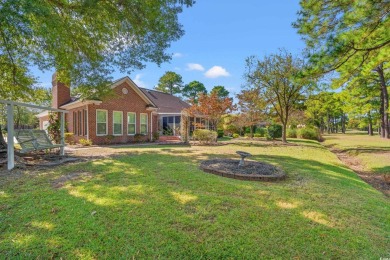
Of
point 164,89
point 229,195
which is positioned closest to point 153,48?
point 229,195

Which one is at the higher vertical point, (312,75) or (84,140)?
(312,75)

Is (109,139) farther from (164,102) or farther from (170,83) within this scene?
(170,83)

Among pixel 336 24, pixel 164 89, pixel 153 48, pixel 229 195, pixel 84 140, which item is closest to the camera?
pixel 229 195

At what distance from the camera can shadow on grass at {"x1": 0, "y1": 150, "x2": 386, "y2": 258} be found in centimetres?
260

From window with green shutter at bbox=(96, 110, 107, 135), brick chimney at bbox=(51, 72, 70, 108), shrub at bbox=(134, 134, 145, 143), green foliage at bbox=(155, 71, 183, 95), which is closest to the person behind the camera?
window with green shutter at bbox=(96, 110, 107, 135)

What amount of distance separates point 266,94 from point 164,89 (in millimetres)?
32719

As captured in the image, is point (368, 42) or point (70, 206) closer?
point (70, 206)

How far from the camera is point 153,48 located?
9695 mm

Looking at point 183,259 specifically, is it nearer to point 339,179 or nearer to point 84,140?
point 339,179

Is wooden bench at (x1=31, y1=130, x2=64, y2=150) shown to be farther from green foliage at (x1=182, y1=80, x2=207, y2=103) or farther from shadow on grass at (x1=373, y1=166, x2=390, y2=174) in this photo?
Answer: green foliage at (x1=182, y1=80, x2=207, y2=103)

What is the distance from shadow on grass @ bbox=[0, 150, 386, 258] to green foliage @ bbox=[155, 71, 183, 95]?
146 ft

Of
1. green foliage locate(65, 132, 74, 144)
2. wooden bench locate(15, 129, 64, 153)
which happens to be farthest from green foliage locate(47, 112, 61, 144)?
wooden bench locate(15, 129, 64, 153)

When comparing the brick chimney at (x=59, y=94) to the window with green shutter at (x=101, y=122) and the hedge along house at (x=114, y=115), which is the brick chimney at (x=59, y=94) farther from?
the window with green shutter at (x=101, y=122)

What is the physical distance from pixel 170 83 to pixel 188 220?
4745 cm
